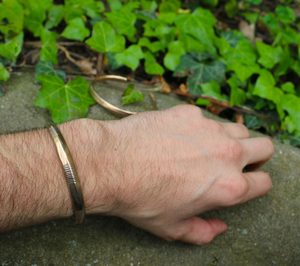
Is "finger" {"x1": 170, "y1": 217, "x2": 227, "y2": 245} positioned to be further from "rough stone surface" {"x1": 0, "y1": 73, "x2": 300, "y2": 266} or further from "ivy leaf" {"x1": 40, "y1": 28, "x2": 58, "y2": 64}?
"ivy leaf" {"x1": 40, "y1": 28, "x2": 58, "y2": 64}

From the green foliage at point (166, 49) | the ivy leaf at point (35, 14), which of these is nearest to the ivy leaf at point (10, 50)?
the green foliage at point (166, 49)

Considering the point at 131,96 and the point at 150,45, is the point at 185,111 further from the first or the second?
the point at 150,45

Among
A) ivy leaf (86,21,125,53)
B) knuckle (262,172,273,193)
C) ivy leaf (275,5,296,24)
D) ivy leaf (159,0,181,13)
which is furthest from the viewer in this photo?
ivy leaf (275,5,296,24)

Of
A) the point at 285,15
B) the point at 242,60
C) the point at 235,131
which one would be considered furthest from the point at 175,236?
the point at 285,15

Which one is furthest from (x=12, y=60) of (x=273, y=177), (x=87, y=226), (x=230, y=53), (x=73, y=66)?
(x=273, y=177)

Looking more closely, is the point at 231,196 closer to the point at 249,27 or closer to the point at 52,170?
the point at 52,170

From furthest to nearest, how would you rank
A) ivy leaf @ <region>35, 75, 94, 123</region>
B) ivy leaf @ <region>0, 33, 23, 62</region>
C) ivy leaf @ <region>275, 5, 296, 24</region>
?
ivy leaf @ <region>275, 5, 296, 24</region>
ivy leaf @ <region>0, 33, 23, 62</region>
ivy leaf @ <region>35, 75, 94, 123</region>

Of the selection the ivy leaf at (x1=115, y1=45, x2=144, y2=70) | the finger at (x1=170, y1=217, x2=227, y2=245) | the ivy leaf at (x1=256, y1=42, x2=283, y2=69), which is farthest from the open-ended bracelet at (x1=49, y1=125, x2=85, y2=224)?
the ivy leaf at (x1=256, y1=42, x2=283, y2=69)
